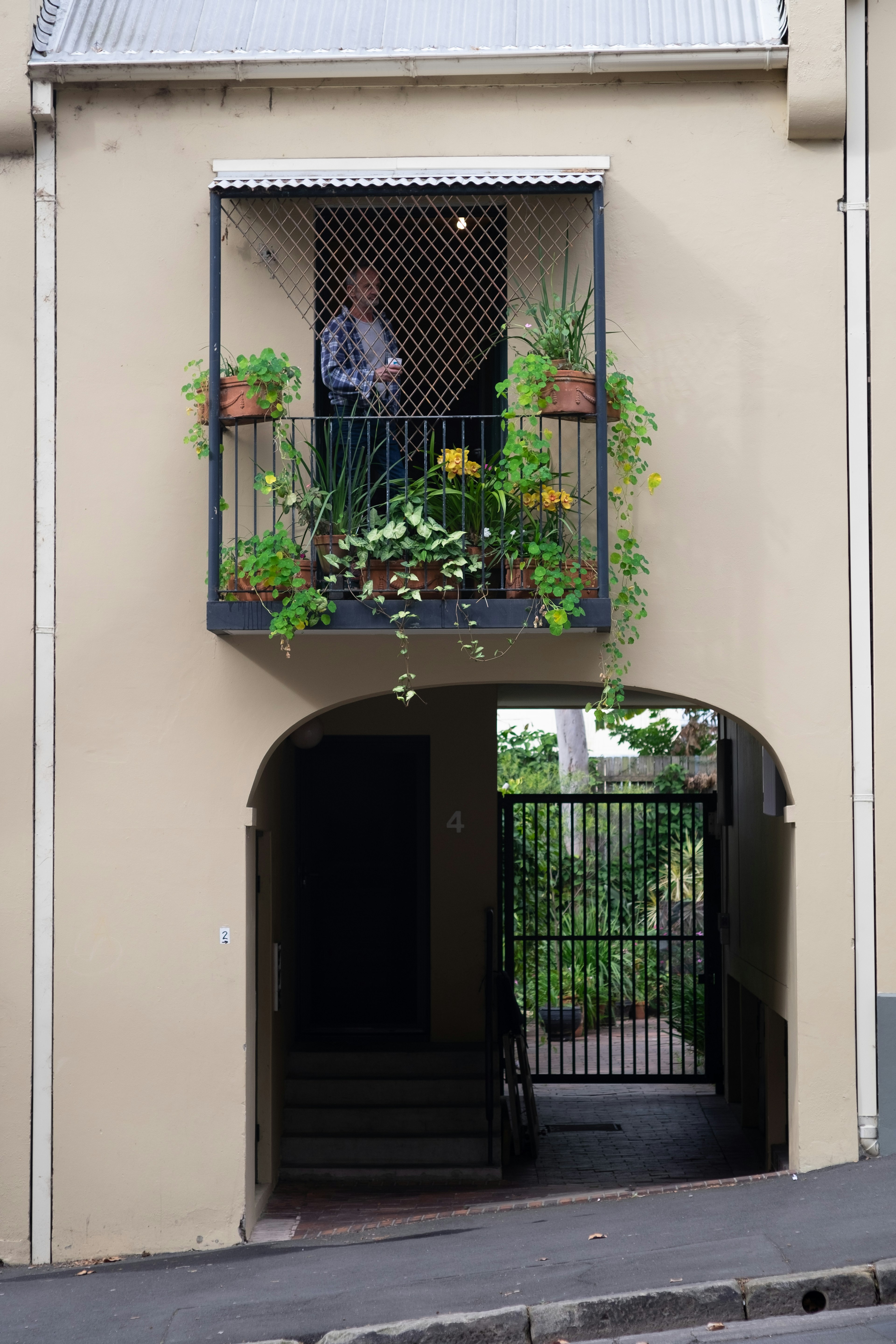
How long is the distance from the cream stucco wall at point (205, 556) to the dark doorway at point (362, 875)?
345 cm

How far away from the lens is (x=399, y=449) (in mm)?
7301

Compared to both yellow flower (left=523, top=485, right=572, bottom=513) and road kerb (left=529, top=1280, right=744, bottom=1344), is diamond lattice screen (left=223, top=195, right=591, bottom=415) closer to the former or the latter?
yellow flower (left=523, top=485, right=572, bottom=513)

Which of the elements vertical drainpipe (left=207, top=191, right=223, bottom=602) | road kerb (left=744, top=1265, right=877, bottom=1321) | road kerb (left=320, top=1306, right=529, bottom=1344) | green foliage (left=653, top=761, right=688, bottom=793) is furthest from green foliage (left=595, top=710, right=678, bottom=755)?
road kerb (left=320, top=1306, right=529, bottom=1344)

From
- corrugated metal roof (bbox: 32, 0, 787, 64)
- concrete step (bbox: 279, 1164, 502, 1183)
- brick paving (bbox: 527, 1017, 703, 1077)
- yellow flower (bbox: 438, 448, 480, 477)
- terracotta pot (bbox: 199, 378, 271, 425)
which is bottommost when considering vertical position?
brick paving (bbox: 527, 1017, 703, 1077)

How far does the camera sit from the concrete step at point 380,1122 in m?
9.34

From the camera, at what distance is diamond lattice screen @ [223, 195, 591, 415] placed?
712 centimetres

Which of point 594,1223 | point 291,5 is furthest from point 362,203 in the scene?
point 594,1223

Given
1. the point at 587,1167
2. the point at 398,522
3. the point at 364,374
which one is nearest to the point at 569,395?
the point at 398,522

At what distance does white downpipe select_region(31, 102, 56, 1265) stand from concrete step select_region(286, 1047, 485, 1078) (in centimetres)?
313

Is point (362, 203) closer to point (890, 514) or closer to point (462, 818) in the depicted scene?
point (890, 514)

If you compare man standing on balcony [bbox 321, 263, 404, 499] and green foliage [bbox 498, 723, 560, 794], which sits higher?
man standing on balcony [bbox 321, 263, 404, 499]

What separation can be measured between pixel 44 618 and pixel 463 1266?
154 inches

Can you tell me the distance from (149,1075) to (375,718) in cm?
417

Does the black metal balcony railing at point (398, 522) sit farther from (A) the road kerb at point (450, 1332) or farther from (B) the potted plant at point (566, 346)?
(A) the road kerb at point (450, 1332)
